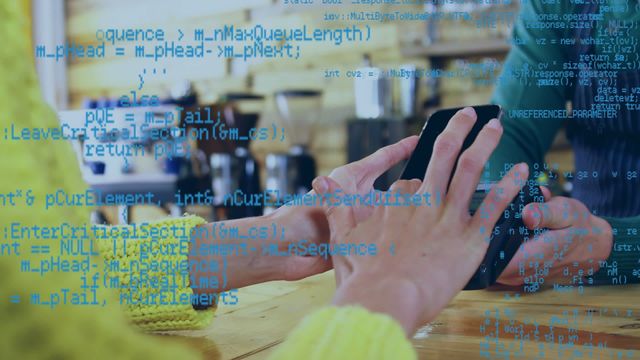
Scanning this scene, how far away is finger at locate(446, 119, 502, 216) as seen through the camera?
0.38 m

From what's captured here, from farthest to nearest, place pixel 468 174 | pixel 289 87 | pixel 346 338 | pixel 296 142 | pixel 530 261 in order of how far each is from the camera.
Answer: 1. pixel 289 87
2. pixel 296 142
3. pixel 530 261
4. pixel 468 174
5. pixel 346 338

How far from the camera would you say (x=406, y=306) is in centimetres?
31

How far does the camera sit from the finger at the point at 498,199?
1.25 ft

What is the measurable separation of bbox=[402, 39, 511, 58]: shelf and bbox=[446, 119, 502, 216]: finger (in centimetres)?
188

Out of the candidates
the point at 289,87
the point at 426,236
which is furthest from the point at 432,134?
the point at 289,87

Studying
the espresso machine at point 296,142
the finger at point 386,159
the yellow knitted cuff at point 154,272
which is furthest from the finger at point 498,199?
the espresso machine at point 296,142

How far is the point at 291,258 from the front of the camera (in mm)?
517

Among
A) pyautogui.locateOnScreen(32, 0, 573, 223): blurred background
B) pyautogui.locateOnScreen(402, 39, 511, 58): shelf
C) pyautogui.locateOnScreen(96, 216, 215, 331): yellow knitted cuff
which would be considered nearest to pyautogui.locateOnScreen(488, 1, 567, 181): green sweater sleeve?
pyautogui.locateOnScreen(96, 216, 215, 331): yellow knitted cuff

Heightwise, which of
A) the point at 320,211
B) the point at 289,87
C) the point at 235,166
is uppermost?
the point at 289,87

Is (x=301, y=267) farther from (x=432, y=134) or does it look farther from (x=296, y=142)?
(x=296, y=142)

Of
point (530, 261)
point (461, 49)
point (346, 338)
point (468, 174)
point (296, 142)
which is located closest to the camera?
point (346, 338)

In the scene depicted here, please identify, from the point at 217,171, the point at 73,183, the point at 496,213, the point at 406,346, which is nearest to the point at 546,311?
the point at 496,213

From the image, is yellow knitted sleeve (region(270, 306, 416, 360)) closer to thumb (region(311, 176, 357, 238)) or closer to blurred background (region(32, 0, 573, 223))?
thumb (region(311, 176, 357, 238))

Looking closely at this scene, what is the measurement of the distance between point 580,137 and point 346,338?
64cm
